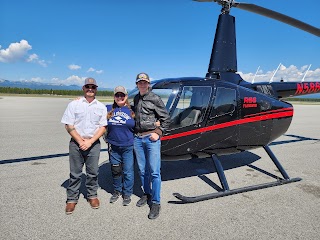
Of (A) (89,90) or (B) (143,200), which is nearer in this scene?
(A) (89,90)

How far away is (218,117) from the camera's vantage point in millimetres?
4512

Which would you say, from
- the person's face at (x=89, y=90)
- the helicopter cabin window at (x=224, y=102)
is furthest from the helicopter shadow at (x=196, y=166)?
the person's face at (x=89, y=90)

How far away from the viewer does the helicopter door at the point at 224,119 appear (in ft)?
14.7

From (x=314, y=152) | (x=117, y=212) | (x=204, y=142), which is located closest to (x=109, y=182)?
(x=117, y=212)

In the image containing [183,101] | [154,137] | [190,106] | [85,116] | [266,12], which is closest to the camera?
[154,137]

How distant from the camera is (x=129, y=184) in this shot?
12.8 feet

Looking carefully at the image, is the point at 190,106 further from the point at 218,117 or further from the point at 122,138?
the point at 122,138

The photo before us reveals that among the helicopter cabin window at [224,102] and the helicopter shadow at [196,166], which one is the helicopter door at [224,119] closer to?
the helicopter cabin window at [224,102]

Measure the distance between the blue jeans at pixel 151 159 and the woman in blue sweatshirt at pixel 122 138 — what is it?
17cm

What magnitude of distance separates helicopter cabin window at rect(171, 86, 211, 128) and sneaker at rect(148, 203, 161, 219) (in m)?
1.30

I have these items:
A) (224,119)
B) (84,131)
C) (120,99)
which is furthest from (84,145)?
(224,119)

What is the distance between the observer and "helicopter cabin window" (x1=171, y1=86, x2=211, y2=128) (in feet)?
13.7

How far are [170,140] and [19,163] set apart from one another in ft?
12.9

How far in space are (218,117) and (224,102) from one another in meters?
0.33
